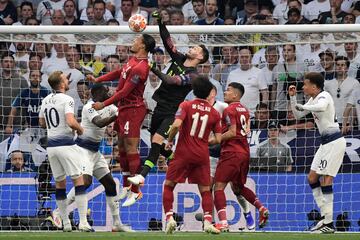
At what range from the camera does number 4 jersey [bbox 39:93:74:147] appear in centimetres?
1734

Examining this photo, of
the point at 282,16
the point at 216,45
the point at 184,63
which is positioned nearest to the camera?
the point at 184,63

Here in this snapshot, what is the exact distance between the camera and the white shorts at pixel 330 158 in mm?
17594

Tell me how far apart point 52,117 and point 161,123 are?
5.66 feet

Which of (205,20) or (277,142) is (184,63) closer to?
(277,142)

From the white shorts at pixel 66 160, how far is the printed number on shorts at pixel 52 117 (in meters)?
0.39

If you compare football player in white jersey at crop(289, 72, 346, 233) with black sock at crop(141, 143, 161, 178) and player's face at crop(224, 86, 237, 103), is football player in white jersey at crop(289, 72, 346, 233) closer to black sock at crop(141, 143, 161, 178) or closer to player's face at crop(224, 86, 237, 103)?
player's face at crop(224, 86, 237, 103)

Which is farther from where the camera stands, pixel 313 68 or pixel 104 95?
pixel 313 68

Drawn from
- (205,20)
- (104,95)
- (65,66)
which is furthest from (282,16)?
(104,95)

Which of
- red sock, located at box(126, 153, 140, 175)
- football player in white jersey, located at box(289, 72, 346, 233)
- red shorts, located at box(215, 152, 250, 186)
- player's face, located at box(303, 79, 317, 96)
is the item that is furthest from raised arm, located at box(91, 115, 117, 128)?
player's face, located at box(303, 79, 317, 96)

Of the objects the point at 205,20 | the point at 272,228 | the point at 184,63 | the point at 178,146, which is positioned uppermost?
the point at 205,20

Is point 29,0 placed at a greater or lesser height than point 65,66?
greater

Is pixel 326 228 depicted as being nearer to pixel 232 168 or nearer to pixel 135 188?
pixel 232 168

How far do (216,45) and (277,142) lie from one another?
2.05 metres

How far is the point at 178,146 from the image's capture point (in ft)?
52.8
